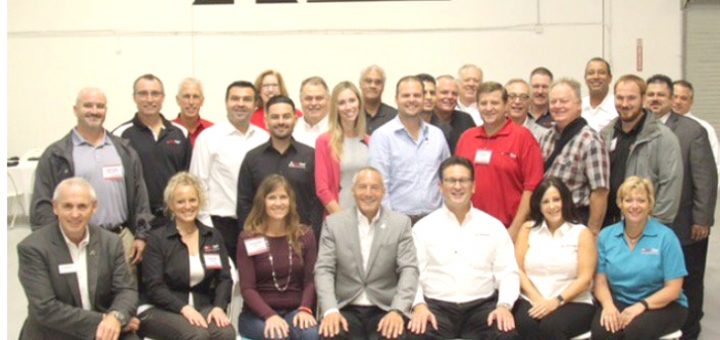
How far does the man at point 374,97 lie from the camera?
4.28 metres

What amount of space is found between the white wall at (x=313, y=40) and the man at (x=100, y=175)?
470 centimetres

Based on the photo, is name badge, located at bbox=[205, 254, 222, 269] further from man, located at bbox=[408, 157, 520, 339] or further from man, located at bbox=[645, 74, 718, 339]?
man, located at bbox=[645, 74, 718, 339]

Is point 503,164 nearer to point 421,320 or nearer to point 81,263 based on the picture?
point 421,320

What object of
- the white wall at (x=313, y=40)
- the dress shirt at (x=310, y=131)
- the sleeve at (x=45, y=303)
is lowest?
the sleeve at (x=45, y=303)

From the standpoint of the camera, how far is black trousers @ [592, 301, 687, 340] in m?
3.29

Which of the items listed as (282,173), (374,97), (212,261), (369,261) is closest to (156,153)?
(282,173)

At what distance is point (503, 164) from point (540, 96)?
119 cm

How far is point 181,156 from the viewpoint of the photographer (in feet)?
13.5

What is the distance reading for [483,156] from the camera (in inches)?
149

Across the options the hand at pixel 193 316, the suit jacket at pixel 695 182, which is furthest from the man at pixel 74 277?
the suit jacket at pixel 695 182

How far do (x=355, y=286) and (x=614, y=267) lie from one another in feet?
4.09

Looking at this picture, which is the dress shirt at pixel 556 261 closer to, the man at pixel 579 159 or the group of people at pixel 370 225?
the group of people at pixel 370 225

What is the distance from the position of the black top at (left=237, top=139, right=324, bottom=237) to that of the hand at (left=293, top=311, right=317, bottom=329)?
0.59 meters

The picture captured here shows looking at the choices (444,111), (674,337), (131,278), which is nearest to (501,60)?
(444,111)
